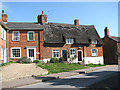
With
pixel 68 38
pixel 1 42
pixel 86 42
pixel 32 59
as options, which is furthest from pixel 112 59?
pixel 1 42

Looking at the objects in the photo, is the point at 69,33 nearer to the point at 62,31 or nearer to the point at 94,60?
the point at 62,31

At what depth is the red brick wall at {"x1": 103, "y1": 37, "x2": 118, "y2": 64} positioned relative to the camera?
32812mm

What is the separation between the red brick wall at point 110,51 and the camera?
32.8 metres

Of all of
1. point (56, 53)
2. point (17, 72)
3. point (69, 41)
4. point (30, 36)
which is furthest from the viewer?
point (69, 41)

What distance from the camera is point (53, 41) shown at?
27.2 metres

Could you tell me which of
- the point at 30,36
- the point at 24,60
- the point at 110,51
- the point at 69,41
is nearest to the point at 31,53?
the point at 24,60

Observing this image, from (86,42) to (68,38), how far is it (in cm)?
372

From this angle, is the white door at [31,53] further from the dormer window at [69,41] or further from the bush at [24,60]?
the dormer window at [69,41]

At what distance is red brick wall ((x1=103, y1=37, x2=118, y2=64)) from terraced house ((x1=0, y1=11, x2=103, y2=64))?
149 inches

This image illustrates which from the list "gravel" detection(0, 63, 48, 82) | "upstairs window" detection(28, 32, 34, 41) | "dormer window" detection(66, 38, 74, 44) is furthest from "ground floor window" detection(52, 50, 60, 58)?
"gravel" detection(0, 63, 48, 82)

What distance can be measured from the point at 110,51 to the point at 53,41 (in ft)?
47.6

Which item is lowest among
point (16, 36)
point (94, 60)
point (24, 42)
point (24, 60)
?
point (94, 60)

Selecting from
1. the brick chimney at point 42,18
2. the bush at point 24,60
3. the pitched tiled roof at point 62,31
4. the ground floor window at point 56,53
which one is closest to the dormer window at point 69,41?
the pitched tiled roof at point 62,31

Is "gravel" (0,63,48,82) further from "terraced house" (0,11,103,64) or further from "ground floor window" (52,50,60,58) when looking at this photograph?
"ground floor window" (52,50,60,58)
